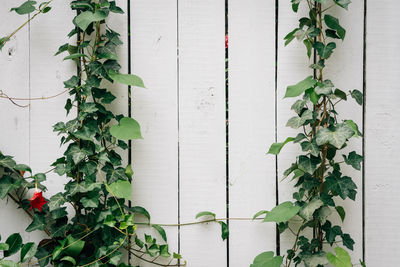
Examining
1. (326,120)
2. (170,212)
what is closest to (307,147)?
(326,120)

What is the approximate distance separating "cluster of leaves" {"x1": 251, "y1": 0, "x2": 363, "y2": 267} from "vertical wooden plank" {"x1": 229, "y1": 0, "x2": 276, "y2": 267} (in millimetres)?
90

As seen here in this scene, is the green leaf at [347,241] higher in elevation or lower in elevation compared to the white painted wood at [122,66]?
lower

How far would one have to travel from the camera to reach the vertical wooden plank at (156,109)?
1.40 metres

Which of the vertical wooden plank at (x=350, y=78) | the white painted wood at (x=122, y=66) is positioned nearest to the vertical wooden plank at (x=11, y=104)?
the white painted wood at (x=122, y=66)

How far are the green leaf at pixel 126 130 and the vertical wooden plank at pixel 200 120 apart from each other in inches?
9.2

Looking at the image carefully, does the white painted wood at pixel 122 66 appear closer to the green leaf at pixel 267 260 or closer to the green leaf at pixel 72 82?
the green leaf at pixel 72 82

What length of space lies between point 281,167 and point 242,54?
0.49 m

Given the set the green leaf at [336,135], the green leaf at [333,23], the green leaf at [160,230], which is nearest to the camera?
the green leaf at [336,135]

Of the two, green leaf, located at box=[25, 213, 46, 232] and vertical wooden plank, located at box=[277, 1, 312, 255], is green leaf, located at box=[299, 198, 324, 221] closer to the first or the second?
vertical wooden plank, located at box=[277, 1, 312, 255]

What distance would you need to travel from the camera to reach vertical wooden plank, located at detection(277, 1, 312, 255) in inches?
54.8

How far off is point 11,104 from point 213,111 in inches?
32.8

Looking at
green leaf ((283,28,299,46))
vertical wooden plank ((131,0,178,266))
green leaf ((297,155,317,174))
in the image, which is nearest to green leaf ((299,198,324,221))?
green leaf ((297,155,317,174))

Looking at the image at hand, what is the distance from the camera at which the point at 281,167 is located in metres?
1.40
